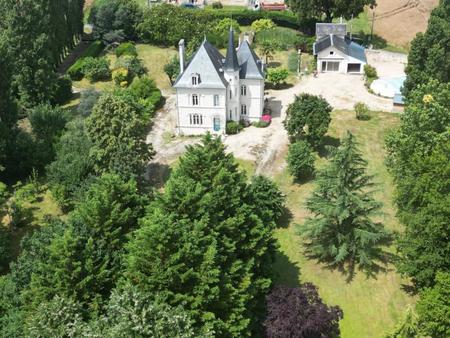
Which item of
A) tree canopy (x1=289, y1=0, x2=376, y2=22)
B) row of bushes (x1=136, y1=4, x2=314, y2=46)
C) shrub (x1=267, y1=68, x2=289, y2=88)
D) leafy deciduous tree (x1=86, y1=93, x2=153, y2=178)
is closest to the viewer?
leafy deciduous tree (x1=86, y1=93, x2=153, y2=178)

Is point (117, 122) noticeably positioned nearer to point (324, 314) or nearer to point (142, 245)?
point (142, 245)

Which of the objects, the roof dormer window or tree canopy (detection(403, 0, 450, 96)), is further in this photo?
tree canopy (detection(403, 0, 450, 96))

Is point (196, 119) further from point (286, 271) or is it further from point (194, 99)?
point (286, 271)

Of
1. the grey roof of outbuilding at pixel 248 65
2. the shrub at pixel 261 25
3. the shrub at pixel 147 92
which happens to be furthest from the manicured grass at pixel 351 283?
the shrub at pixel 261 25

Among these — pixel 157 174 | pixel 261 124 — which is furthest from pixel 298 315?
pixel 261 124

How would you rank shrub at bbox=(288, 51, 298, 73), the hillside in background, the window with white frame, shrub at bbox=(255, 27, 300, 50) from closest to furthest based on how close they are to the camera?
the window with white frame < shrub at bbox=(288, 51, 298, 73) < shrub at bbox=(255, 27, 300, 50) < the hillside in background

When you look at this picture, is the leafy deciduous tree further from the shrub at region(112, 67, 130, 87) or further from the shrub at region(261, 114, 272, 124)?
the shrub at region(112, 67, 130, 87)

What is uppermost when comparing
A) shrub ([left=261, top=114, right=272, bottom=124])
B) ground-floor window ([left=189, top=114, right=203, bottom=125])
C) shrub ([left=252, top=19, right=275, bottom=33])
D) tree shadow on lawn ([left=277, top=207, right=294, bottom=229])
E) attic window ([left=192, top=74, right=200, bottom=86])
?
shrub ([left=252, top=19, right=275, bottom=33])

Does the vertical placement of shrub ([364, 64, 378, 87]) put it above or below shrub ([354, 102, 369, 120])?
above

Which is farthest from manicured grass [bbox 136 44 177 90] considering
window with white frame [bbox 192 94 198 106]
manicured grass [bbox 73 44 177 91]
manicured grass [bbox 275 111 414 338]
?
manicured grass [bbox 275 111 414 338]
